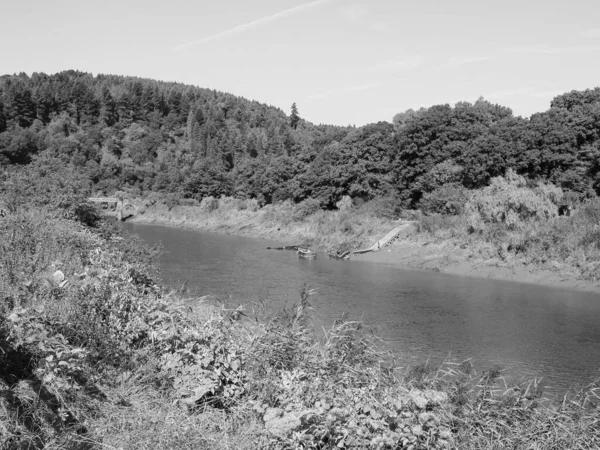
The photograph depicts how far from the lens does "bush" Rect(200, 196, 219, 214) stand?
71.4 m

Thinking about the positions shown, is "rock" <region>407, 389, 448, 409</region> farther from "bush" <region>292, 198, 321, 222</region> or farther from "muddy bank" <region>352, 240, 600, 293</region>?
"bush" <region>292, 198, 321, 222</region>

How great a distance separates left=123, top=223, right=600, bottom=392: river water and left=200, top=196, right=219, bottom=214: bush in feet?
113

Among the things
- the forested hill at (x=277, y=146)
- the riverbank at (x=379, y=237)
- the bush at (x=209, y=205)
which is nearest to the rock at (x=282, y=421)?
the forested hill at (x=277, y=146)

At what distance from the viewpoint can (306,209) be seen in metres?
57.3

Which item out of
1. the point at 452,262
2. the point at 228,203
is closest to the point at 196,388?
the point at 452,262

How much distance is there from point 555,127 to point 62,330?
43887mm

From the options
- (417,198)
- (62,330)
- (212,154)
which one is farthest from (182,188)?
(62,330)

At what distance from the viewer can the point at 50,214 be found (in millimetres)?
15312

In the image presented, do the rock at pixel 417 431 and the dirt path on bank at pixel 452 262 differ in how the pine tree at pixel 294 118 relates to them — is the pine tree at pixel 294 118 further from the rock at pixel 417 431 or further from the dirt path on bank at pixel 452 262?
the rock at pixel 417 431

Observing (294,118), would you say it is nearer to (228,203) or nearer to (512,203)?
(228,203)

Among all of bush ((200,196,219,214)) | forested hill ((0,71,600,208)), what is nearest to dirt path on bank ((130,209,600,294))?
forested hill ((0,71,600,208))

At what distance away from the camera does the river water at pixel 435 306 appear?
15648mm

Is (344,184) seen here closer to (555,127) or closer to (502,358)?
(555,127)

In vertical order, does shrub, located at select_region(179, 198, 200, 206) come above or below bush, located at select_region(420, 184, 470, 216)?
below
